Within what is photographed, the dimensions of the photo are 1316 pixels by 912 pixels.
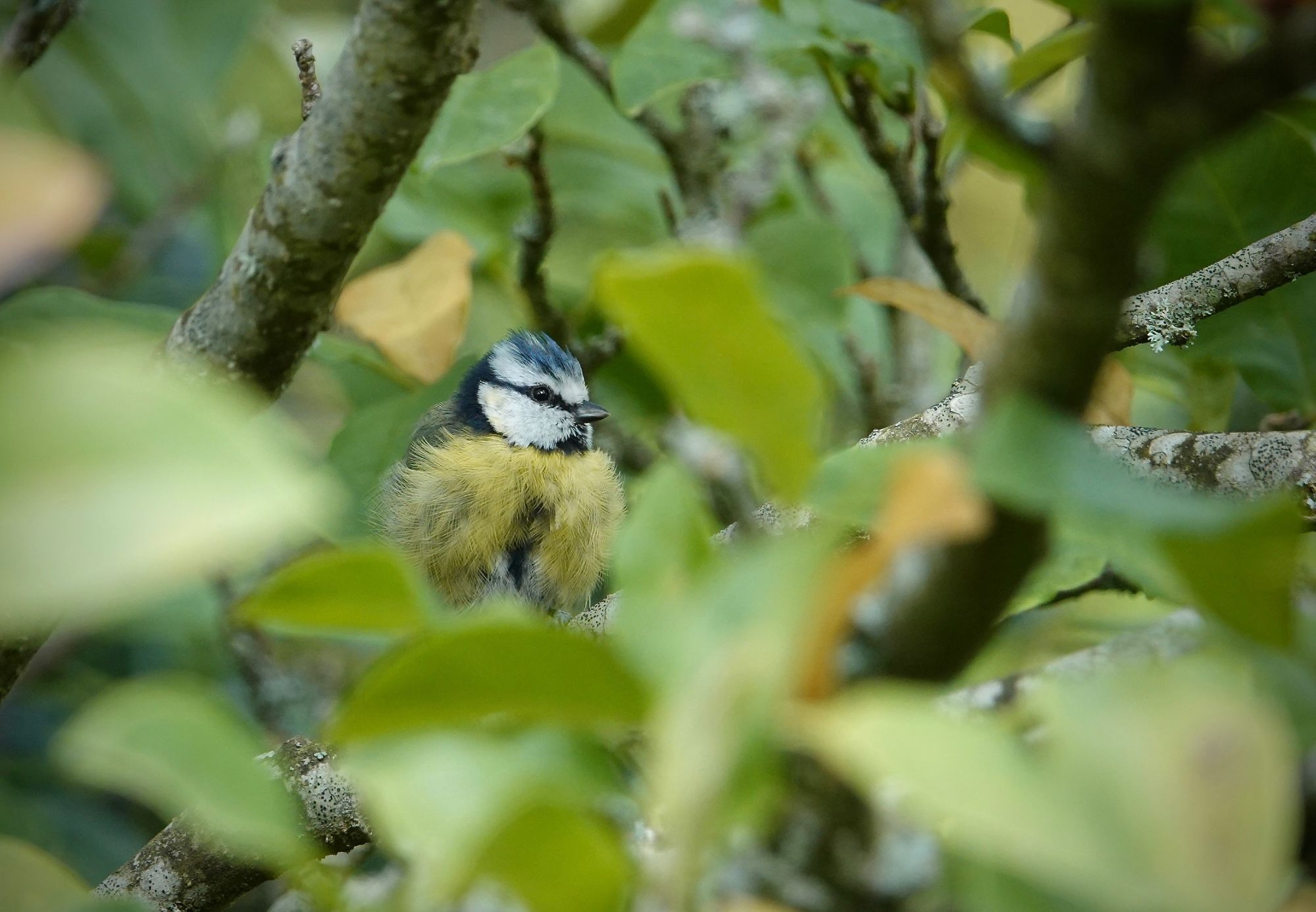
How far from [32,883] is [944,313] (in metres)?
0.79

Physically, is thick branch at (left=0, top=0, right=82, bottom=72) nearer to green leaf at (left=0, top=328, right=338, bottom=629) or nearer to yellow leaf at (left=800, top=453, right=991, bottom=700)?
green leaf at (left=0, top=328, right=338, bottom=629)

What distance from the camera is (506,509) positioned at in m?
2.00

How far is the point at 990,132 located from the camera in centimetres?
41

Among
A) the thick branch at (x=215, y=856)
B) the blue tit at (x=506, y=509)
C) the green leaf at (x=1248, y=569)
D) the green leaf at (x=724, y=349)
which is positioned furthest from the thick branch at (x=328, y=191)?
the green leaf at (x=1248, y=569)

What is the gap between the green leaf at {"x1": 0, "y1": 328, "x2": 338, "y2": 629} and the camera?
0.31 meters

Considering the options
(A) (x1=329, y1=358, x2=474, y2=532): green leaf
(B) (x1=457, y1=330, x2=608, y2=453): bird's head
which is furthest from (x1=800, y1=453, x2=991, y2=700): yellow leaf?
(B) (x1=457, y1=330, x2=608, y2=453): bird's head

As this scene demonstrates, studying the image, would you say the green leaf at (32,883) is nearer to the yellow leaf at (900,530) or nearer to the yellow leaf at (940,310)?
the yellow leaf at (900,530)

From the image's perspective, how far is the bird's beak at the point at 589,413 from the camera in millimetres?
2076

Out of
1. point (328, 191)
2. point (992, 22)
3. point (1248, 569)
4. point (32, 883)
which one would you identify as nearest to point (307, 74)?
point (328, 191)

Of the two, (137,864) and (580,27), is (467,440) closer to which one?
(580,27)

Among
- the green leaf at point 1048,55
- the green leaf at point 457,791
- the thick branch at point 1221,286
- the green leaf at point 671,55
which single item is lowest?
the thick branch at point 1221,286

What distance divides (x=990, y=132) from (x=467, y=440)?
1723 millimetres

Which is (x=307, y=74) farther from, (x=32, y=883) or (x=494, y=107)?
(x=32, y=883)

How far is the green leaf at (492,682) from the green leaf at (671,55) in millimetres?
847
